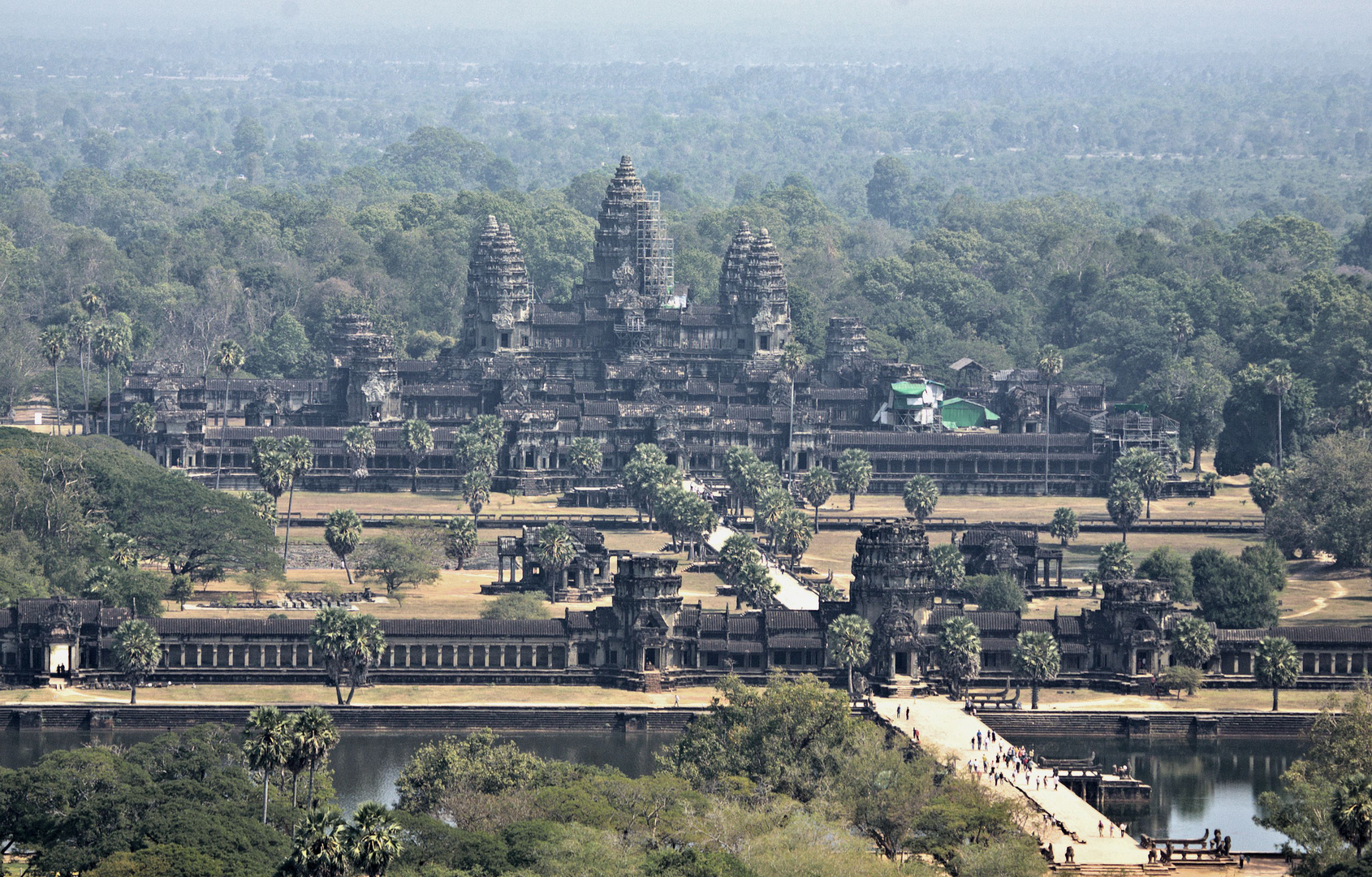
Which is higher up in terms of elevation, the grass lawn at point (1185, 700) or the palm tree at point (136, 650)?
the palm tree at point (136, 650)

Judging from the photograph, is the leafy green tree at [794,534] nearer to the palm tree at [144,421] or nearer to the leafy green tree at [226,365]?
the leafy green tree at [226,365]

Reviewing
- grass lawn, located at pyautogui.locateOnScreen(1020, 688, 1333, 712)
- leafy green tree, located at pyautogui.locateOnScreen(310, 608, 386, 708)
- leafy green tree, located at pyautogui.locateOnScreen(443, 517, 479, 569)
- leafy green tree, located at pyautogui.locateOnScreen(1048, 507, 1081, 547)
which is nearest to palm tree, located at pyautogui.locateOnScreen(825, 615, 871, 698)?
grass lawn, located at pyautogui.locateOnScreen(1020, 688, 1333, 712)

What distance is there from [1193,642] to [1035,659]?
8.42 meters

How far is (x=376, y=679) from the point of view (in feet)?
410

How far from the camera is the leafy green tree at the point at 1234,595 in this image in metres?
133

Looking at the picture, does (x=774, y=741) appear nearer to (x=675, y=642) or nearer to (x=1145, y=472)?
(x=675, y=642)

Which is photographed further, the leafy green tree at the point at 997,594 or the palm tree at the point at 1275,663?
the leafy green tree at the point at 997,594

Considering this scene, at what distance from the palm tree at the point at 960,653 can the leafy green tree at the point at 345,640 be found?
24684mm

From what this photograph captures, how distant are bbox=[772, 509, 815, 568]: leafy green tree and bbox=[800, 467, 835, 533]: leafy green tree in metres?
11.4

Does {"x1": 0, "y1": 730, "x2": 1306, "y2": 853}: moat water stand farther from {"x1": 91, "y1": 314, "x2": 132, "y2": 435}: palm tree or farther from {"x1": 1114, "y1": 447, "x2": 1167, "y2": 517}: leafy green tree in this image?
{"x1": 91, "y1": 314, "x2": 132, "y2": 435}: palm tree

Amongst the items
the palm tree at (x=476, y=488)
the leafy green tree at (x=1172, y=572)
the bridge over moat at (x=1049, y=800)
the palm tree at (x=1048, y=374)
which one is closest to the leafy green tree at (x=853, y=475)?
the palm tree at (x=1048, y=374)

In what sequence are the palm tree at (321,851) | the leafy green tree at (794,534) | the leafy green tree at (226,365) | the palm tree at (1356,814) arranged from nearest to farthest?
1. the palm tree at (321,851)
2. the palm tree at (1356,814)
3. the leafy green tree at (794,534)
4. the leafy green tree at (226,365)

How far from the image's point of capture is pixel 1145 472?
169 m

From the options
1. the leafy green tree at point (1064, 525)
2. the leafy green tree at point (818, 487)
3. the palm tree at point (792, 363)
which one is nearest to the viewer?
the leafy green tree at point (1064, 525)
